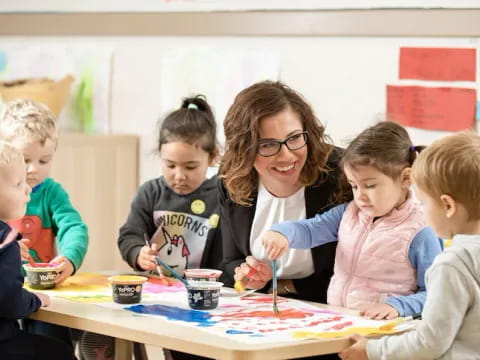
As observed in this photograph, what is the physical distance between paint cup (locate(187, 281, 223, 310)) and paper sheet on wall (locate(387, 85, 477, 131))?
130cm

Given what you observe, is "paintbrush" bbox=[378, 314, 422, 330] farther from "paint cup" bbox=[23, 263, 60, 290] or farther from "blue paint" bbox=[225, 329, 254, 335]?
"paint cup" bbox=[23, 263, 60, 290]

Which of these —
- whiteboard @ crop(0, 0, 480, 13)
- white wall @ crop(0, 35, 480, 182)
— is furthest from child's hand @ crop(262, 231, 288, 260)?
whiteboard @ crop(0, 0, 480, 13)

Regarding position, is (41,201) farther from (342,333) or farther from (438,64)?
(438,64)

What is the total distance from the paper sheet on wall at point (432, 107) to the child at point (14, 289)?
1483 millimetres

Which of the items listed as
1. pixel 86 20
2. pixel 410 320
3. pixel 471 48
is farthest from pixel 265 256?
pixel 86 20

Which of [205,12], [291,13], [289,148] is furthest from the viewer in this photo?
[205,12]

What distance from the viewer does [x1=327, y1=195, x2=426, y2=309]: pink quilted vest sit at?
7.55 feet

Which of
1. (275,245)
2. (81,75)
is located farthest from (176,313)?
(81,75)

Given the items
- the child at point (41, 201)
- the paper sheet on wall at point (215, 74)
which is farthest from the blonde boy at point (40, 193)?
the paper sheet on wall at point (215, 74)

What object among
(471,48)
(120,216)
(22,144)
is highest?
(471,48)

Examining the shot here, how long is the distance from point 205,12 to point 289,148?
4.77 ft

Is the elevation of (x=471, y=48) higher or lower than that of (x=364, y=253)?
higher

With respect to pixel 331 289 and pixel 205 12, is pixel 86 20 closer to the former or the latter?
pixel 205 12

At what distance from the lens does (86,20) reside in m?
4.16
